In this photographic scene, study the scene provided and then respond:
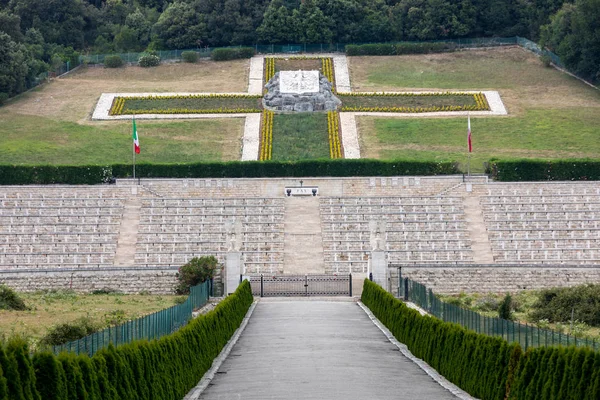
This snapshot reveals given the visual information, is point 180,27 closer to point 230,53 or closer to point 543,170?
point 230,53

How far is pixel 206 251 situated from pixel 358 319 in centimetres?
2087

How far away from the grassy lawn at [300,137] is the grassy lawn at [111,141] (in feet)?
8.13

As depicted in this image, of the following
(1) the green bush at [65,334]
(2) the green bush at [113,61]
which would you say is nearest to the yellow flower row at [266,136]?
(2) the green bush at [113,61]

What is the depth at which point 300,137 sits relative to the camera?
77.9 meters

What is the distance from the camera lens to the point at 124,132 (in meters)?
78.4

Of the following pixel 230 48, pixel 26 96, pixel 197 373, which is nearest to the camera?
pixel 197 373

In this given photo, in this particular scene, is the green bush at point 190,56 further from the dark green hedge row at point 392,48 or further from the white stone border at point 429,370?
the white stone border at point 429,370

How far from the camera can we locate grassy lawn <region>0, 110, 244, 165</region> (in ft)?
238

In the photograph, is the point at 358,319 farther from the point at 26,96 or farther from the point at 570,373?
the point at 26,96

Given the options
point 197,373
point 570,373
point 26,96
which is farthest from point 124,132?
point 570,373

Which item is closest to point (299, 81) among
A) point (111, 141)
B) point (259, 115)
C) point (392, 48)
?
point (259, 115)

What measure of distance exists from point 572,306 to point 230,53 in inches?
2502

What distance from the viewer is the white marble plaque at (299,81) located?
86.4 m

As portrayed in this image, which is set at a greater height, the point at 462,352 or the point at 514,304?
the point at 514,304
